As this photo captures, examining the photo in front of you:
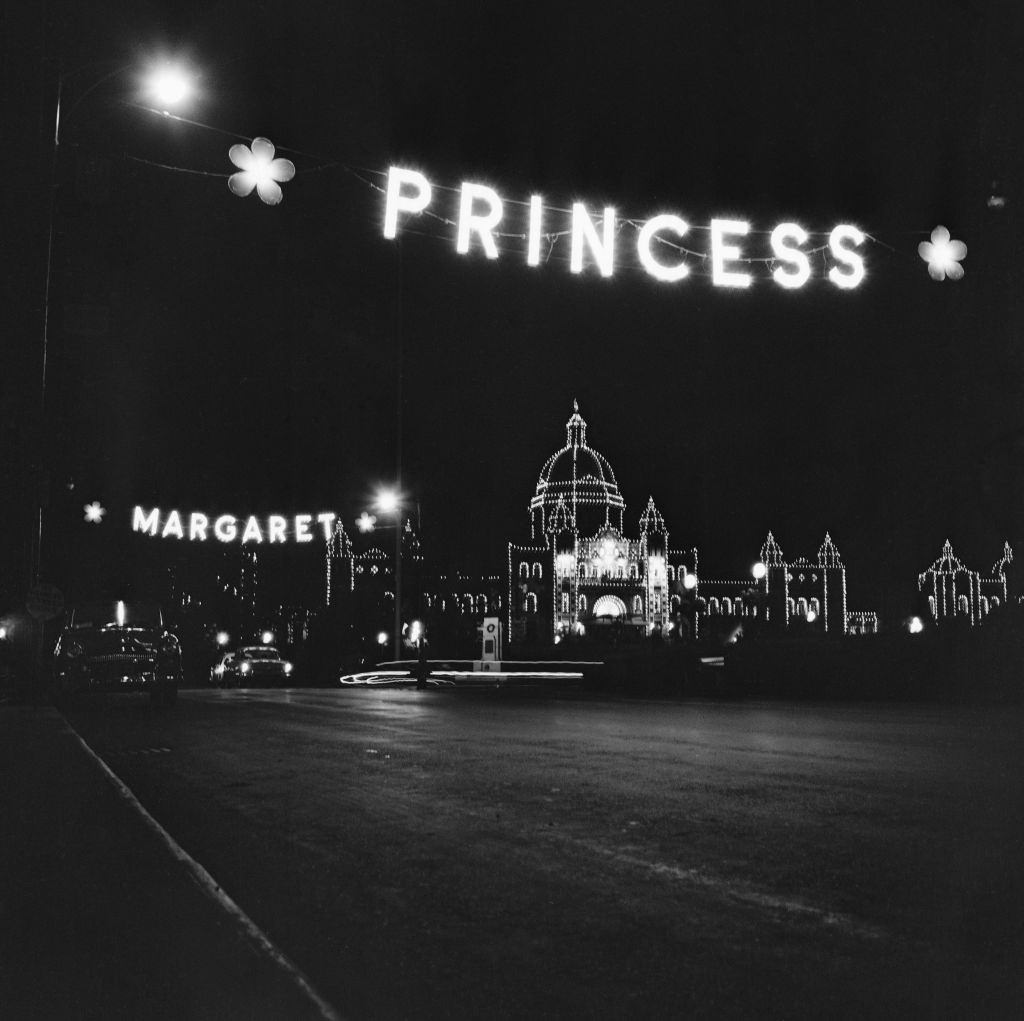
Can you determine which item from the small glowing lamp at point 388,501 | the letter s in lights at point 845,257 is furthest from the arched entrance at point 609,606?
the letter s in lights at point 845,257

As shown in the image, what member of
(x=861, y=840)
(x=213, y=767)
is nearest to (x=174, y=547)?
(x=213, y=767)

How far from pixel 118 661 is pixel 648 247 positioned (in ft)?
40.6

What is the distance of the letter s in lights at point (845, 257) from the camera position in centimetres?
1739

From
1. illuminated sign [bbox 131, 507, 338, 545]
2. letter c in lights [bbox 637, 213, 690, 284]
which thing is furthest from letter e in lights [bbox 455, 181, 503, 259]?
illuminated sign [bbox 131, 507, 338, 545]

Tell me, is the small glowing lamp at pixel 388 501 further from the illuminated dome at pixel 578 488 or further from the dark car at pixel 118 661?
the illuminated dome at pixel 578 488

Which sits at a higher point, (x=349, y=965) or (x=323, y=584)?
(x=323, y=584)

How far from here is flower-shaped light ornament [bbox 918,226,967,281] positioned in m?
17.1

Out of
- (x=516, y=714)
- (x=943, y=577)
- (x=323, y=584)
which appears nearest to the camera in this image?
(x=516, y=714)

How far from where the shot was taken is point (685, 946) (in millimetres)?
5004

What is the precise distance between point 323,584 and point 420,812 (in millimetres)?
85450

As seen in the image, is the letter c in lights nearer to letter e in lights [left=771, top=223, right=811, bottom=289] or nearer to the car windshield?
letter e in lights [left=771, top=223, right=811, bottom=289]

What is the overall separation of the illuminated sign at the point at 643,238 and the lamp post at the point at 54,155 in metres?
4.54

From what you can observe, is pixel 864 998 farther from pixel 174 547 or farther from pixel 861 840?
pixel 174 547

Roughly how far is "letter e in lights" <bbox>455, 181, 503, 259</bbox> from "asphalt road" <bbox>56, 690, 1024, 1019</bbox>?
6083 mm
